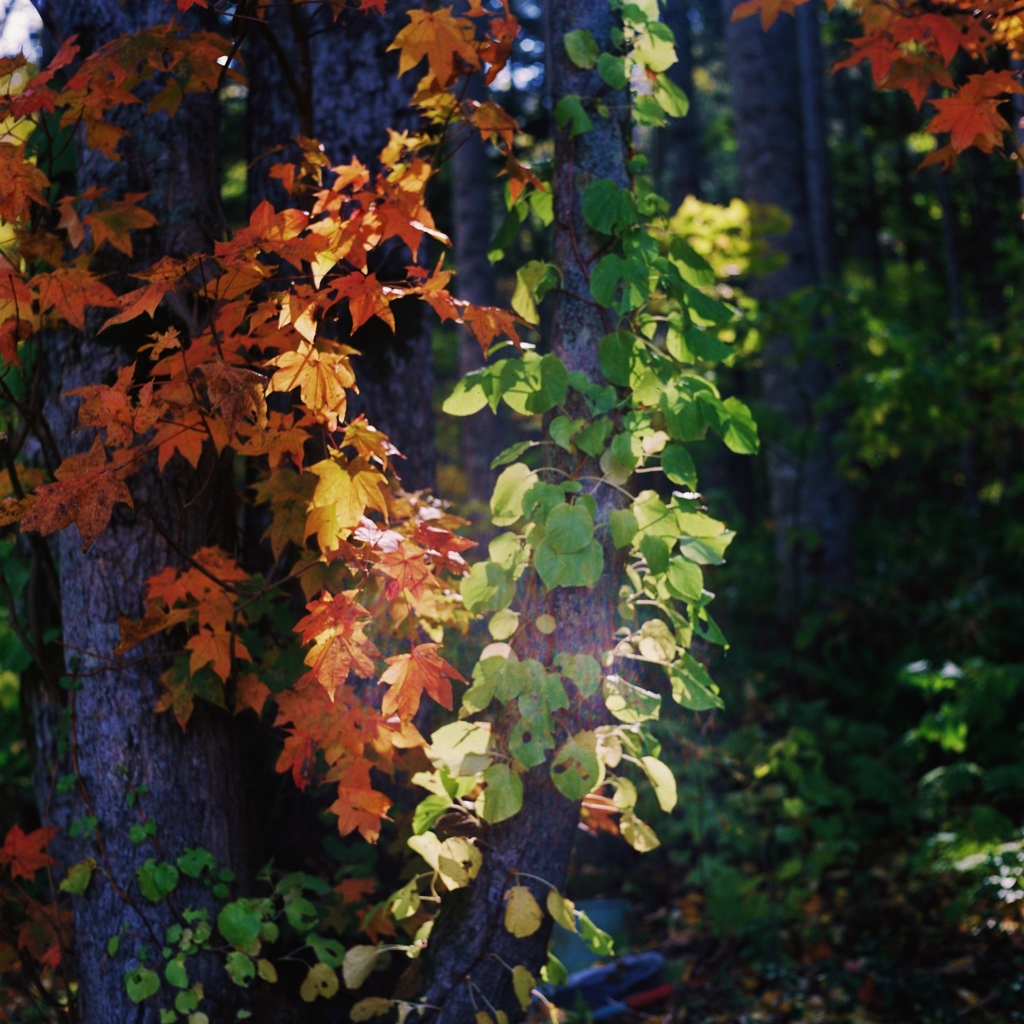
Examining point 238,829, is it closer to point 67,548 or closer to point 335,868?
point 335,868

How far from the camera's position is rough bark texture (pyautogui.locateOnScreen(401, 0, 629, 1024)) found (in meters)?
2.10

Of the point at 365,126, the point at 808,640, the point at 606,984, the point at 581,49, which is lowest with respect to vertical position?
the point at 606,984

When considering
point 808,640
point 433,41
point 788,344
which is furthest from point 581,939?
point 788,344

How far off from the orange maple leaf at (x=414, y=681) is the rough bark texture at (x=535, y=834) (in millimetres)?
287

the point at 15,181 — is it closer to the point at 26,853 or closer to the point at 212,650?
Result: the point at 212,650

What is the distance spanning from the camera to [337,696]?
2.18 meters

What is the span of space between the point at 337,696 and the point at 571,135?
1494 millimetres

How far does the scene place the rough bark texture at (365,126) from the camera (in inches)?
111

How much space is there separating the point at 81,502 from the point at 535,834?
1247mm

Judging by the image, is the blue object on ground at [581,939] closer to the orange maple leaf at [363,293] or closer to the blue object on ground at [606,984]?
the blue object on ground at [606,984]

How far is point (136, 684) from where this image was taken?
2293mm

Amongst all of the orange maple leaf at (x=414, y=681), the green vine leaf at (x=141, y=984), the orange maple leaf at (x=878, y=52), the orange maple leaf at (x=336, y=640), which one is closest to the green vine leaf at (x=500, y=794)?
the orange maple leaf at (x=414, y=681)

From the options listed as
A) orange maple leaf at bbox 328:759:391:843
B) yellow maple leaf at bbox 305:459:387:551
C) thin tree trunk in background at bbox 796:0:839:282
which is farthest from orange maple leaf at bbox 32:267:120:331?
thin tree trunk in background at bbox 796:0:839:282

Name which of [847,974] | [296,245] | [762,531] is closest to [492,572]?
[296,245]
